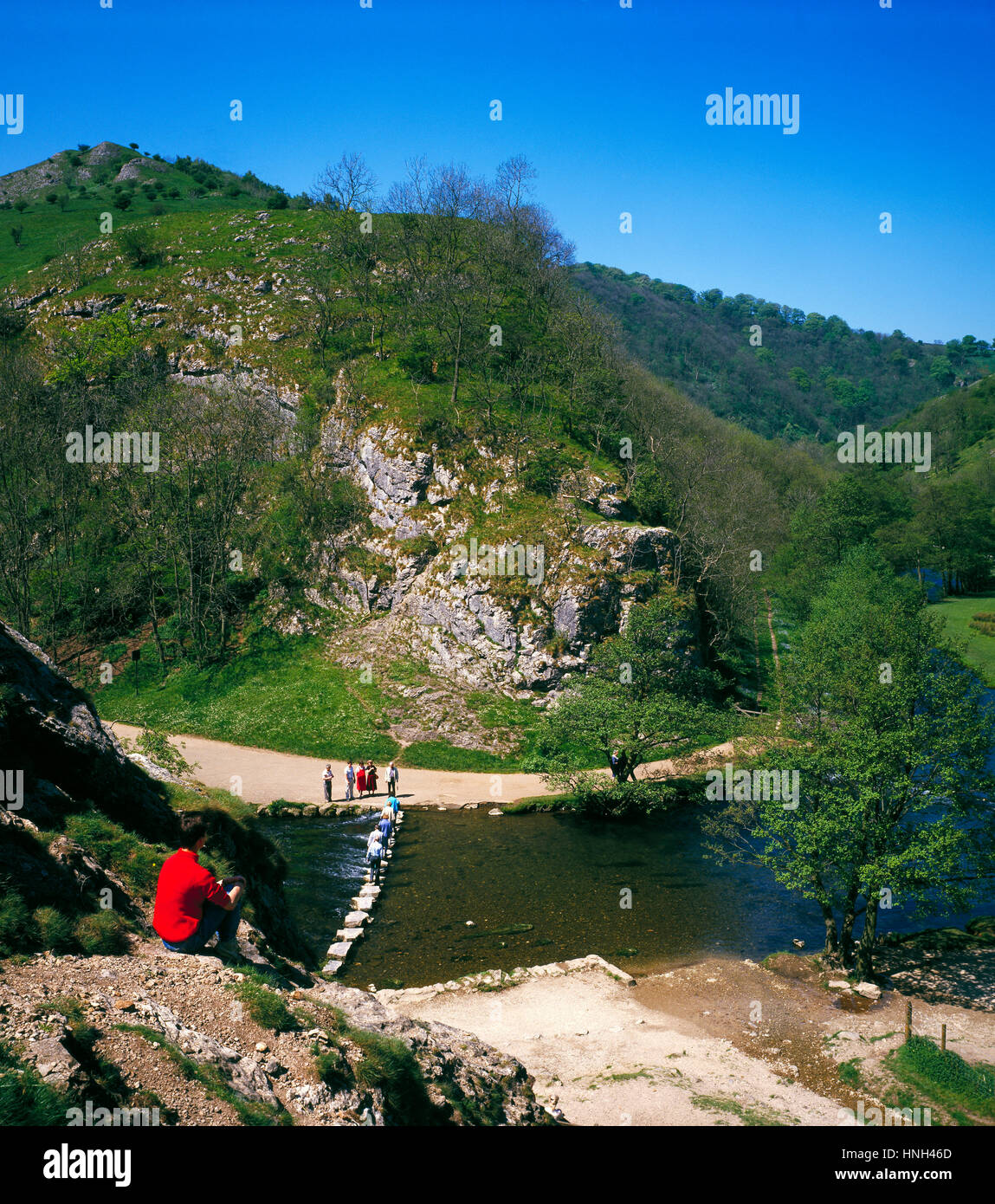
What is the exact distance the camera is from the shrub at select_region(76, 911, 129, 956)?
406 inches

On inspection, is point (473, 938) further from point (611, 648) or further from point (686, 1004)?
point (611, 648)

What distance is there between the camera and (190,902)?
1089 centimetres

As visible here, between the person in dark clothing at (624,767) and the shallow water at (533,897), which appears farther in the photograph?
the person in dark clothing at (624,767)

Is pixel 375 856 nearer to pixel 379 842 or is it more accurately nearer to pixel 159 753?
pixel 379 842

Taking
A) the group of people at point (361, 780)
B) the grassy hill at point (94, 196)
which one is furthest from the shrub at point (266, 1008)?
the grassy hill at point (94, 196)

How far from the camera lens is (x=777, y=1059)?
55.9 feet

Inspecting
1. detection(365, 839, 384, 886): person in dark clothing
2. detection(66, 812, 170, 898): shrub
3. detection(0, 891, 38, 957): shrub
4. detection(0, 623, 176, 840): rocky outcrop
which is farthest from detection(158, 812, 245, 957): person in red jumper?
detection(365, 839, 384, 886): person in dark clothing

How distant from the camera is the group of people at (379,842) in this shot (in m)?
27.9

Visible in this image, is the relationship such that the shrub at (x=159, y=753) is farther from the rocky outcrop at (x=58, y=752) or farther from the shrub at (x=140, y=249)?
the shrub at (x=140, y=249)

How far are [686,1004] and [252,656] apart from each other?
3893 cm

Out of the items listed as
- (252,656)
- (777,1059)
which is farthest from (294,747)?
(777,1059)

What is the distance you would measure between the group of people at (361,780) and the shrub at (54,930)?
996 inches

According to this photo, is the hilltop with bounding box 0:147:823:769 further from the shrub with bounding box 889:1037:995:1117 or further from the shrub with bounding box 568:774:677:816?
the shrub with bounding box 889:1037:995:1117

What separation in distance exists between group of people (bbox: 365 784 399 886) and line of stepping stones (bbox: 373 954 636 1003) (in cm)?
740
